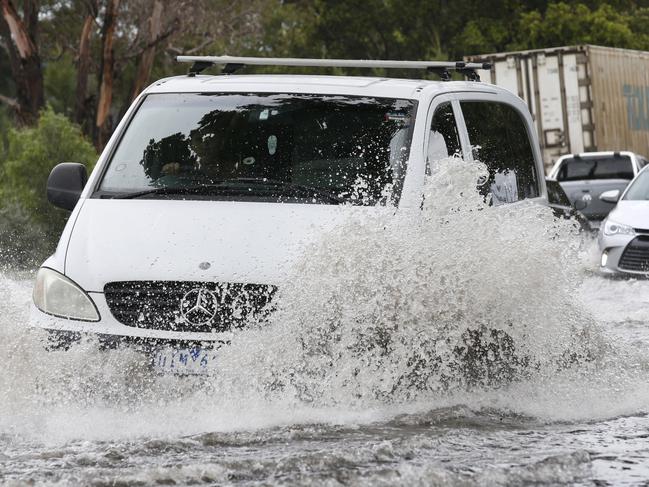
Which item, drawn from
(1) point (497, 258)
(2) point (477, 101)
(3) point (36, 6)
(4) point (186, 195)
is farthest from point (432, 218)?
(3) point (36, 6)

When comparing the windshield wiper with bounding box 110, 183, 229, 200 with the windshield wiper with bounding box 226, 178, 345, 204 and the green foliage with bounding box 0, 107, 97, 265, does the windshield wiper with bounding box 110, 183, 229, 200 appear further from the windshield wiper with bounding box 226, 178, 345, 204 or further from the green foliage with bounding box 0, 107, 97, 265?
the green foliage with bounding box 0, 107, 97, 265

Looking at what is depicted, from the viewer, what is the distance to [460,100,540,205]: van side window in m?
8.21

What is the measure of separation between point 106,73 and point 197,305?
22.7m

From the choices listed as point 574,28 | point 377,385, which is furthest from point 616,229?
point 574,28

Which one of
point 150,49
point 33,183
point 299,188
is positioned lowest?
point 299,188

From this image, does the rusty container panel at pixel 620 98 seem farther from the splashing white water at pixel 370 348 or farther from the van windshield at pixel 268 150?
the splashing white water at pixel 370 348

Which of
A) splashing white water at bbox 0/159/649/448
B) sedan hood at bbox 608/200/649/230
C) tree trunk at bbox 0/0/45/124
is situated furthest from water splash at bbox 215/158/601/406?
tree trunk at bbox 0/0/45/124

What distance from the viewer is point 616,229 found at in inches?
595

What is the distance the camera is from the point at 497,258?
266 inches

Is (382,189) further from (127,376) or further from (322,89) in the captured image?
(127,376)

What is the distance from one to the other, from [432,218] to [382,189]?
1.44 feet

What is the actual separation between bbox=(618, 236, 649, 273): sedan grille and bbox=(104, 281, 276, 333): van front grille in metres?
8.88

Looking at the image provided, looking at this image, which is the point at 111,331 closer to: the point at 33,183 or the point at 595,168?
the point at 33,183

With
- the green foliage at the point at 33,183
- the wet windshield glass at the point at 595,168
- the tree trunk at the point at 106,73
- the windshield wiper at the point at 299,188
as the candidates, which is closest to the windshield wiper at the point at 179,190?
the windshield wiper at the point at 299,188
